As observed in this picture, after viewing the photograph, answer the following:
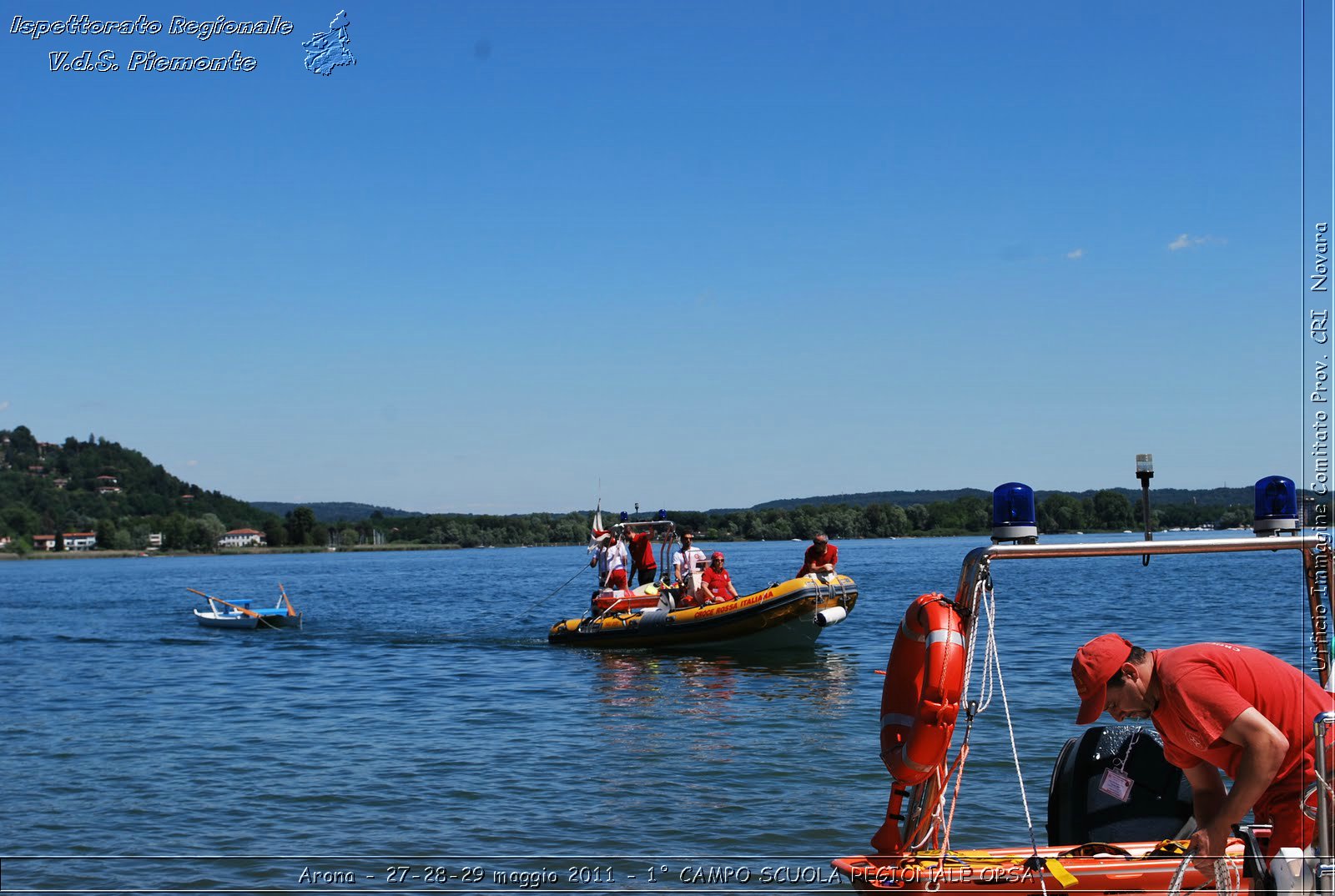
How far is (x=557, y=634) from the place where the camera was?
21.8 metres

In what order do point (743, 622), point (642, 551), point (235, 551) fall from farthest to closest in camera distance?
point (235, 551)
point (642, 551)
point (743, 622)

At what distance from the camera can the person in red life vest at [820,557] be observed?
1902 centimetres

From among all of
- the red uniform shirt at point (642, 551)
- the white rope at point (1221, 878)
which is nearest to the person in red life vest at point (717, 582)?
the red uniform shirt at point (642, 551)

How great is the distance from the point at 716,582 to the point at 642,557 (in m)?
→ 1.82

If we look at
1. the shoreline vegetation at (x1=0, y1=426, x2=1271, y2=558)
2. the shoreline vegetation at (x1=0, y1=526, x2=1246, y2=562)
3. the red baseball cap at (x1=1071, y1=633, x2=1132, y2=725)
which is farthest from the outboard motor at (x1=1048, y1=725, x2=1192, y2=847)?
the shoreline vegetation at (x1=0, y1=526, x2=1246, y2=562)

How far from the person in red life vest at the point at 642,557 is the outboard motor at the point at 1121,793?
1524 cm

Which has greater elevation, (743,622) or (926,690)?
(926,690)

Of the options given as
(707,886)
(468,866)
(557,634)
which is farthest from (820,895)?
(557,634)

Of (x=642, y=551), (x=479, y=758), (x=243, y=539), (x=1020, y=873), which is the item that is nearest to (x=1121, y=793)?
(x=1020, y=873)

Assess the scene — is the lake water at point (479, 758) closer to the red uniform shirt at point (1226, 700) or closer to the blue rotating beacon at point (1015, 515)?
the blue rotating beacon at point (1015, 515)

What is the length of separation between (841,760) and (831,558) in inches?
335

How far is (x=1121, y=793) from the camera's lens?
585 cm

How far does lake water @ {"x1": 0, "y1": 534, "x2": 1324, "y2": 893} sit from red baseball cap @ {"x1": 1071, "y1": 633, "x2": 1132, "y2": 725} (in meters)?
3.78

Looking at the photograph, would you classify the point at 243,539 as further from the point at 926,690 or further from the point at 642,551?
the point at 926,690
